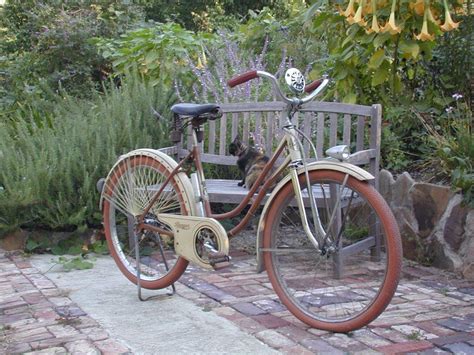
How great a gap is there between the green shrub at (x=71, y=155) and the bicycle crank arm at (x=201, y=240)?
1469mm

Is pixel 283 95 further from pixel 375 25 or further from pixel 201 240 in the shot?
pixel 375 25

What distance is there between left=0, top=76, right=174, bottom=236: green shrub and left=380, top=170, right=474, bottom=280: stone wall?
6.53 ft

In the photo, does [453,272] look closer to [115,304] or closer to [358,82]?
[358,82]

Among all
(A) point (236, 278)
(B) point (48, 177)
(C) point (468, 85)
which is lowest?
(A) point (236, 278)

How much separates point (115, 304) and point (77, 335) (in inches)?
22.2

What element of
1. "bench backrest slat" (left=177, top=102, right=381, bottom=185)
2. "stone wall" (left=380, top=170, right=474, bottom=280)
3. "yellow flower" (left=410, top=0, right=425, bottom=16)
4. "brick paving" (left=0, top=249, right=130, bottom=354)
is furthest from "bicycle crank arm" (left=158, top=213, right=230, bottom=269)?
"yellow flower" (left=410, top=0, right=425, bottom=16)

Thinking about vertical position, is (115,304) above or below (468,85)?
below

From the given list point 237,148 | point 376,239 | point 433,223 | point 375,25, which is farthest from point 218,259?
point 375,25

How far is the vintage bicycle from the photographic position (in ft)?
10.5

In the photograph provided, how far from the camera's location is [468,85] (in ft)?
17.8

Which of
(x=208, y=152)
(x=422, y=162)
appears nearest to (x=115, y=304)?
(x=208, y=152)

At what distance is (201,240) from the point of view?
3662 mm

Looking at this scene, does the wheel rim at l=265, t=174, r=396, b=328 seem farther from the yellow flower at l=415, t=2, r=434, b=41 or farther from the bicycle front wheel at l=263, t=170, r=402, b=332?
the yellow flower at l=415, t=2, r=434, b=41

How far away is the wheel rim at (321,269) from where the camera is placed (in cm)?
327
